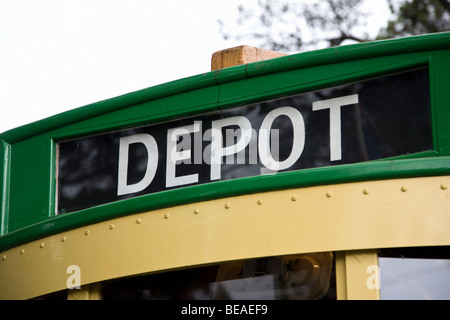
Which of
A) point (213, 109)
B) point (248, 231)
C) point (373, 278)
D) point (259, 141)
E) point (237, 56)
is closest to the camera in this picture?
point (373, 278)

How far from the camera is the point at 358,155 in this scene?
7.01 ft

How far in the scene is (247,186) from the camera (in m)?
2.20

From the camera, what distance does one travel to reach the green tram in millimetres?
2037

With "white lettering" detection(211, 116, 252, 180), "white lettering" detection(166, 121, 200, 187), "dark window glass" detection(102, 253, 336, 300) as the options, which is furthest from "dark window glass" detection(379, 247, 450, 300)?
"white lettering" detection(166, 121, 200, 187)

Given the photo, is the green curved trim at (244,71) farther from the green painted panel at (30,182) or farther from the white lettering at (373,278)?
the white lettering at (373,278)

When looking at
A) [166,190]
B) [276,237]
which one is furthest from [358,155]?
[166,190]

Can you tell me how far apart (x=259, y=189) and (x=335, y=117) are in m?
0.31

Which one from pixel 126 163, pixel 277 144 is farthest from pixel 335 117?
pixel 126 163

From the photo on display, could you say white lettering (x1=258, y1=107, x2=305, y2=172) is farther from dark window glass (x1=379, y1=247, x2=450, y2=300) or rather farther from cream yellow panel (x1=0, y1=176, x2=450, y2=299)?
dark window glass (x1=379, y1=247, x2=450, y2=300)

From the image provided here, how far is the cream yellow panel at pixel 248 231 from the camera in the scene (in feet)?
6.59

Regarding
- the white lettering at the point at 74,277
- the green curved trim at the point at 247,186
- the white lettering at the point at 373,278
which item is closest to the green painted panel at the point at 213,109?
the green curved trim at the point at 247,186

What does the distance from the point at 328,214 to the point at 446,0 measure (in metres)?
7.64

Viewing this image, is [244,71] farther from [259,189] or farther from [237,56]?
[259,189]

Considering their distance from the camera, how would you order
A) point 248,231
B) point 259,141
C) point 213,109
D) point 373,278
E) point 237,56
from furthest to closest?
point 237,56, point 213,109, point 259,141, point 248,231, point 373,278
